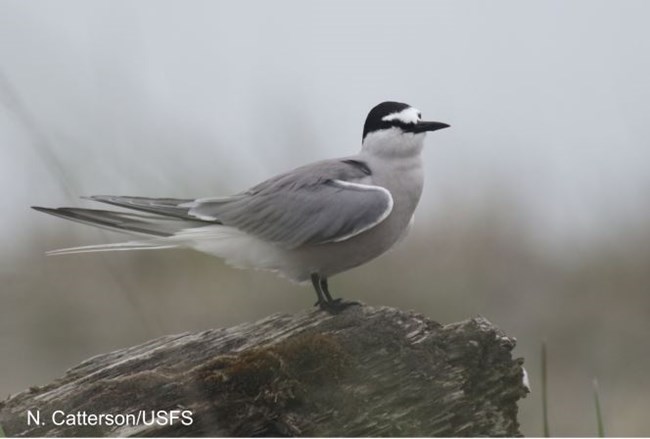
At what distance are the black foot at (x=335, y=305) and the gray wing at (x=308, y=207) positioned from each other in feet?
1.21

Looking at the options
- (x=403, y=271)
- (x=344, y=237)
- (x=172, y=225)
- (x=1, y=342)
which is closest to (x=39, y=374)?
(x=1, y=342)

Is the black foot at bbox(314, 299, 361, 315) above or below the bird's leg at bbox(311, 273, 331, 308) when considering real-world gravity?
below

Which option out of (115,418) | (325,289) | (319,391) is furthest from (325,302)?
(115,418)

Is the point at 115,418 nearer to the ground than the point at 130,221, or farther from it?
nearer to the ground

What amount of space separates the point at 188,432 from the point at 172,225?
1.75 metres

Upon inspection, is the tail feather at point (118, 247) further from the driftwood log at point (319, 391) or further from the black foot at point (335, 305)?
the black foot at point (335, 305)

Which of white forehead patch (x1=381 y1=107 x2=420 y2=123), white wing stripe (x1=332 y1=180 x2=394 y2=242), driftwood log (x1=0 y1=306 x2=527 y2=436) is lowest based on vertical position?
driftwood log (x1=0 y1=306 x2=527 y2=436)

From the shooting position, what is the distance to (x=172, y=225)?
704cm

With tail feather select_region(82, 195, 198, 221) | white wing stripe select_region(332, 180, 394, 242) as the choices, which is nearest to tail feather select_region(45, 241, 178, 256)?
tail feather select_region(82, 195, 198, 221)

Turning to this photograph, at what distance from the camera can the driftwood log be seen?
18.3 ft

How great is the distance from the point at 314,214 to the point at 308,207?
5 cm

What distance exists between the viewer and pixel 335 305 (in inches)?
254

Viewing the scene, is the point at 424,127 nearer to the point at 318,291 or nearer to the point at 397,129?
the point at 397,129

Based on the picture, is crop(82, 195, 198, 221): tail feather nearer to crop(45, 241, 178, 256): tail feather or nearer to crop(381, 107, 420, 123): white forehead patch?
crop(45, 241, 178, 256): tail feather
